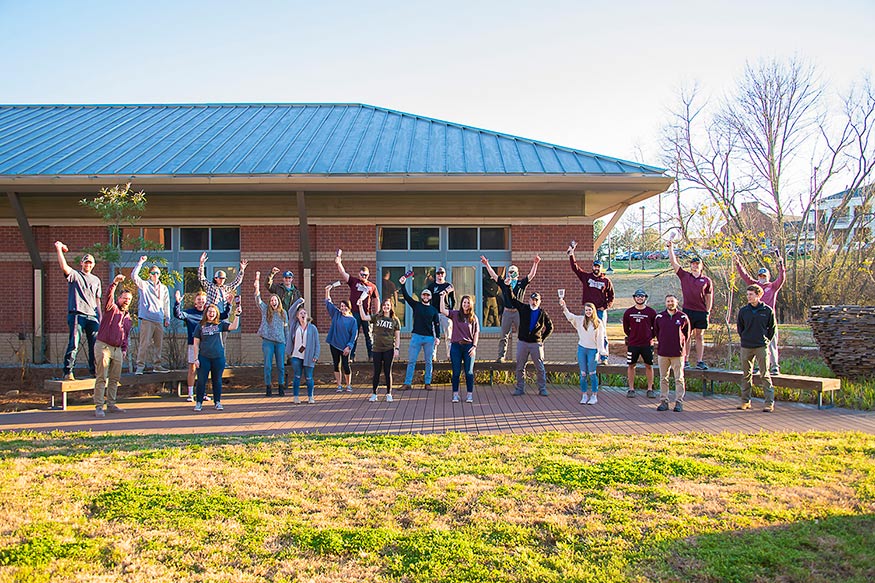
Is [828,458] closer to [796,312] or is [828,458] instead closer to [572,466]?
[572,466]

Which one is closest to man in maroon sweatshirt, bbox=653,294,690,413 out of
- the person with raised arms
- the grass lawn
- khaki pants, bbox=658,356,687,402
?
khaki pants, bbox=658,356,687,402

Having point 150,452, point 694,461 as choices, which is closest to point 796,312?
point 694,461

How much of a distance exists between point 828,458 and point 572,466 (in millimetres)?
2539

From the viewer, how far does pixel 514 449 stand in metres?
7.29

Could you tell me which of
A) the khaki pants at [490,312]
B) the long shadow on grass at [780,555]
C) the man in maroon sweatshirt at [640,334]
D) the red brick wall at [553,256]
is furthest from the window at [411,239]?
the long shadow on grass at [780,555]

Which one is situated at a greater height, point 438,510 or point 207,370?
point 207,370

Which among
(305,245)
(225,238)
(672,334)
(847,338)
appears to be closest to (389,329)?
(672,334)

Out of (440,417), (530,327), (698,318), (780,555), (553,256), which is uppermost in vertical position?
(553,256)

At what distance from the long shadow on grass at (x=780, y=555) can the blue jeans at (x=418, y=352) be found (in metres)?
6.97

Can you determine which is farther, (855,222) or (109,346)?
(855,222)

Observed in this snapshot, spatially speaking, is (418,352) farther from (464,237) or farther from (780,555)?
(780,555)

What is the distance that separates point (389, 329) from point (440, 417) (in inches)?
76.1

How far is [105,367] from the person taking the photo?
9.48m

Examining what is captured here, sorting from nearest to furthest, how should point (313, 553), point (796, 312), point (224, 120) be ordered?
point (313, 553)
point (224, 120)
point (796, 312)
